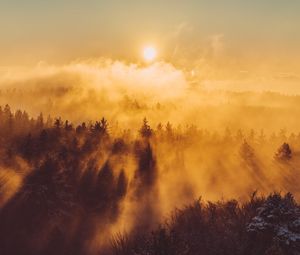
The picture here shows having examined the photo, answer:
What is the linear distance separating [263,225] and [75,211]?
6743 centimetres

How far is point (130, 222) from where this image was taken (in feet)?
335

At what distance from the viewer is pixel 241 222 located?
1858 inches

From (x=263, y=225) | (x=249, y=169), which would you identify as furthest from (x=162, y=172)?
(x=263, y=225)

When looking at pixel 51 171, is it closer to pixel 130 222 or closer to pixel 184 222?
pixel 130 222

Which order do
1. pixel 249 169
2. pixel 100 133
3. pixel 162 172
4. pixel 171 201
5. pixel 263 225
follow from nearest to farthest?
pixel 263 225 → pixel 171 201 → pixel 162 172 → pixel 249 169 → pixel 100 133

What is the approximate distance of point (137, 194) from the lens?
12356 centimetres

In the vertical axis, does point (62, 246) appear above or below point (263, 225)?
A: above

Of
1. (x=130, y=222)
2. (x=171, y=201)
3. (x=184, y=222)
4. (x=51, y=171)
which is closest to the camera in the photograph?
(x=184, y=222)

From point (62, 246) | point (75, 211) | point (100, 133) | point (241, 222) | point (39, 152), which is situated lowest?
point (241, 222)

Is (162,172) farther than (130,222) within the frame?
Yes

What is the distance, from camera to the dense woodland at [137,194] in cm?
3978

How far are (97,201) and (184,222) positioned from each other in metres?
44.6

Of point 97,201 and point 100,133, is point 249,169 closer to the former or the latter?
point 100,133

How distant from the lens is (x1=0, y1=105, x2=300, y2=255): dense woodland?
39781 millimetres
